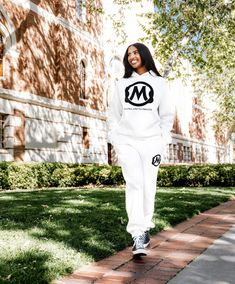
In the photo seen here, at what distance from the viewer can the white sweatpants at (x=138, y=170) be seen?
14.4ft

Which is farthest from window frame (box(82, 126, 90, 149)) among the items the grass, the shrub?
the grass

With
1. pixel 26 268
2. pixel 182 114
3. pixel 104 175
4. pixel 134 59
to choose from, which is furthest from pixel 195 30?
pixel 182 114

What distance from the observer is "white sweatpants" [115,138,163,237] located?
4379 millimetres

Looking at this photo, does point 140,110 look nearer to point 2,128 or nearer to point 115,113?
point 115,113

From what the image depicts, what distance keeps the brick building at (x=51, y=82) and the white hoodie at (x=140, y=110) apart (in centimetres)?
1358

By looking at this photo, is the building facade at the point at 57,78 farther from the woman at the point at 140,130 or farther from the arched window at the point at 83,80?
the woman at the point at 140,130

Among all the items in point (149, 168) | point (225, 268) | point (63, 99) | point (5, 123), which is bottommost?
point (225, 268)

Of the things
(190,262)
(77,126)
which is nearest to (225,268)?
(190,262)

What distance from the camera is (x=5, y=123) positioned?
1803 cm

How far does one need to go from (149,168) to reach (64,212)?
3019mm

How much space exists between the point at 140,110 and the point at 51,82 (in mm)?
16750

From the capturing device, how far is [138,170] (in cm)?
442

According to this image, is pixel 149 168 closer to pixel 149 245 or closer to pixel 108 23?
pixel 149 245

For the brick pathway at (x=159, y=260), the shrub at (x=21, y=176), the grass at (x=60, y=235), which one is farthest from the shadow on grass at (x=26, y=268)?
the shrub at (x=21, y=176)
